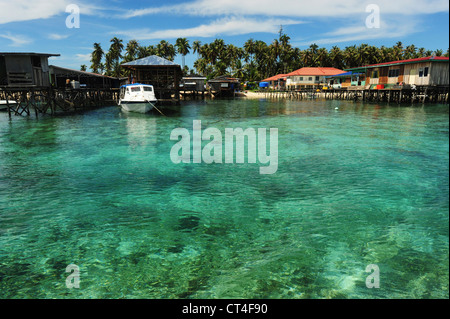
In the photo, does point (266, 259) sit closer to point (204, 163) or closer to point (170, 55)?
point (204, 163)

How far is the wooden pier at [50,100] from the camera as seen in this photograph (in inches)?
1212

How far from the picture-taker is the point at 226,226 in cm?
738

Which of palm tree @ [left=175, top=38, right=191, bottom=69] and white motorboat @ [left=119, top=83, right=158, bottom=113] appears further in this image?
palm tree @ [left=175, top=38, right=191, bottom=69]

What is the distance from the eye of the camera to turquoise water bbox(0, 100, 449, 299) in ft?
17.4

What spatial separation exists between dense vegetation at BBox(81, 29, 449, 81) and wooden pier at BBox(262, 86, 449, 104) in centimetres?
2404

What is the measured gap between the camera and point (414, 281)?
→ 5199 mm

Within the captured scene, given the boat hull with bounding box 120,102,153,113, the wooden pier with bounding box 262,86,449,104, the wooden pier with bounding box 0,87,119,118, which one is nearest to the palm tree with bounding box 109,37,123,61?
the wooden pier with bounding box 0,87,119,118

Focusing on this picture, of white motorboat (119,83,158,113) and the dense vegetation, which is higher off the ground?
the dense vegetation

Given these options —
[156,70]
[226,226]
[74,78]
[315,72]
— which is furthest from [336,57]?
[226,226]

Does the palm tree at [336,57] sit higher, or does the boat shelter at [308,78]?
the palm tree at [336,57]

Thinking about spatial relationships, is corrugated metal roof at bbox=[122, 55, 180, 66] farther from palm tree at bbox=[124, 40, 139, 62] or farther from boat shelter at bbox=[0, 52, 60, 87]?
palm tree at bbox=[124, 40, 139, 62]

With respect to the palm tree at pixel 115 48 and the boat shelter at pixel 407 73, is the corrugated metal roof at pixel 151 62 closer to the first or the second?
the boat shelter at pixel 407 73

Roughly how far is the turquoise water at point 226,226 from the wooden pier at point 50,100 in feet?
65.0

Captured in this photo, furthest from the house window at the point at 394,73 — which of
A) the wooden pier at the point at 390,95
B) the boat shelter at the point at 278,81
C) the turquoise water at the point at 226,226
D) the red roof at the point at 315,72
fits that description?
the boat shelter at the point at 278,81
